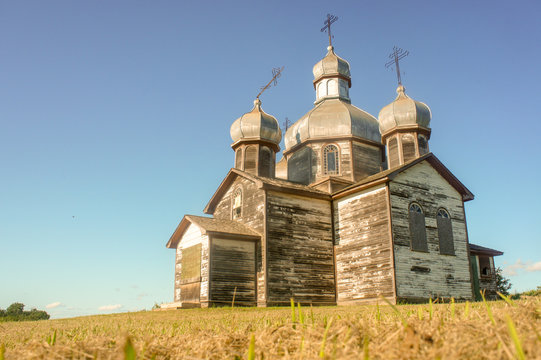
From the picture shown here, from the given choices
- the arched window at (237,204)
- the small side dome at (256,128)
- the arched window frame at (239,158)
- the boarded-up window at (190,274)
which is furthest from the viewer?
the small side dome at (256,128)

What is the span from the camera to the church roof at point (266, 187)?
1795cm

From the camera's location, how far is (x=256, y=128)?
23016mm

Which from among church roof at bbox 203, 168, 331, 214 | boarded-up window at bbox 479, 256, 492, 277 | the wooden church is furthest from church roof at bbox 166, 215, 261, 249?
boarded-up window at bbox 479, 256, 492, 277

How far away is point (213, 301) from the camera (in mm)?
16406

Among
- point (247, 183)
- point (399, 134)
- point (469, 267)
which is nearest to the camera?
point (469, 267)

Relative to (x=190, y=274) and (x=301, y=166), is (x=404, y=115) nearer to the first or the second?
(x=301, y=166)

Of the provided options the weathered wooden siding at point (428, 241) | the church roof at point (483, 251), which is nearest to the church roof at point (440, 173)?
the weathered wooden siding at point (428, 241)

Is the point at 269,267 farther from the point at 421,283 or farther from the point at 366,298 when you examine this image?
the point at 421,283

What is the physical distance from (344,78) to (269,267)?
14.6 m

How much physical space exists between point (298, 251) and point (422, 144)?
9.12 metres

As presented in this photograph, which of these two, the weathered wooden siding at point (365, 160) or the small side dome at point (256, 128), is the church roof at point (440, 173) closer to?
the weathered wooden siding at point (365, 160)

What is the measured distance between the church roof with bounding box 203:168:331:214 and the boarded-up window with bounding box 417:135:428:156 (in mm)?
6028

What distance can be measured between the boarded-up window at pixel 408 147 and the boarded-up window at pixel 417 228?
446 centimetres

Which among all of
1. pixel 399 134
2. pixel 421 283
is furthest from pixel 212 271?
pixel 399 134
